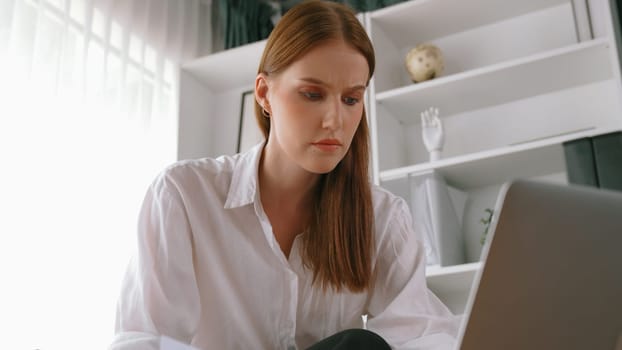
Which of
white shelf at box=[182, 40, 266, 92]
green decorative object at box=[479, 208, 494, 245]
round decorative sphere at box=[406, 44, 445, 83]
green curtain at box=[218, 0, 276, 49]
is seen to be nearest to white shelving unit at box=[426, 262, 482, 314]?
green decorative object at box=[479, 208, 494, 245]

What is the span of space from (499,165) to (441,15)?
0.64 meters

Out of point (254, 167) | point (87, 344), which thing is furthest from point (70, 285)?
point (254, 167)

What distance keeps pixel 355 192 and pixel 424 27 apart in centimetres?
129

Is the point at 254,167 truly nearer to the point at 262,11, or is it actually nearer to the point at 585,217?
the point at 585,217

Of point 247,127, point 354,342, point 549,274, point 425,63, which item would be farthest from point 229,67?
point 549,274

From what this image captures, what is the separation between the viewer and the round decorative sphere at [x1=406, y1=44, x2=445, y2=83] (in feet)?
7.71

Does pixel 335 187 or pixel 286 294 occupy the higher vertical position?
pixel 335 187

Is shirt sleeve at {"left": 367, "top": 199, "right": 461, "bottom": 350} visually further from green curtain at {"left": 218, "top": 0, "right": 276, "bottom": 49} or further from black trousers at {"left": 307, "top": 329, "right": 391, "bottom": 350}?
green curtain at {"left": 218, "top": 0, "right": 276, "bottom": 49}

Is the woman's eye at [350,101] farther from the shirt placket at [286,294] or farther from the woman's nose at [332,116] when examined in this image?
the shirt placket at [286,294]

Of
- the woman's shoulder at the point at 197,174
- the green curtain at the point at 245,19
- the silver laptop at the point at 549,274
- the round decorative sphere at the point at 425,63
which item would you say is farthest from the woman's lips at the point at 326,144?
the green curtain at the point at 245,19

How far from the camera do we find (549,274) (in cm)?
54

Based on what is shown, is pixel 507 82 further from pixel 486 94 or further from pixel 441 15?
pixel 441 15

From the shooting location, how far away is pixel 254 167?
1.34m

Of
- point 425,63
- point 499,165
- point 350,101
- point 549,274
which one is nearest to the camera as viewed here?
point 549,274
